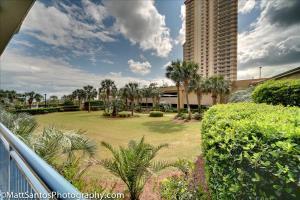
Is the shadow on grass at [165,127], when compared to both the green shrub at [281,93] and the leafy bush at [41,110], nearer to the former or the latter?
the green shrub at [281,93]

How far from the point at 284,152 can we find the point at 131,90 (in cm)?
3565

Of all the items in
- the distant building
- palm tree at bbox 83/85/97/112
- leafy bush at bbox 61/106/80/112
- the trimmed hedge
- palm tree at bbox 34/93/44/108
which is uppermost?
the distant building

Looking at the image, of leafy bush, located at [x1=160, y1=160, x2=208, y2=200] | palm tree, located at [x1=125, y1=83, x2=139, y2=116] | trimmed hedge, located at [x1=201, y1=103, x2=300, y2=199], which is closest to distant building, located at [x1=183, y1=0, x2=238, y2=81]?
palm tree, located at [x1=125, y1=83, x2=139, y2=116]

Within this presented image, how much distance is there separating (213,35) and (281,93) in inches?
1427

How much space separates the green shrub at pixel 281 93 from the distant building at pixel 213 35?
1201 inches

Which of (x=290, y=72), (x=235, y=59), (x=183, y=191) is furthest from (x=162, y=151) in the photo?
(x=235, y=59)

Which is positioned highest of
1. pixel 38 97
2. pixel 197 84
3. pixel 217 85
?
pixel 197 84

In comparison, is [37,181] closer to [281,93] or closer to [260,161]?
[260,161]

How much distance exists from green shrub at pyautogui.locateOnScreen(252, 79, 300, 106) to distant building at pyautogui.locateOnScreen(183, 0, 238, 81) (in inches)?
1201

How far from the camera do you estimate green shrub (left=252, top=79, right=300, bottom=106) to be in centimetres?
610

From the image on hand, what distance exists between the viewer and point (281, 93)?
6441 millimetres

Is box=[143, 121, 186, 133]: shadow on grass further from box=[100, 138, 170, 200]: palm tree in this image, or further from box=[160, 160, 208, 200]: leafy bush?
box=[160, 160, 208, 200]: leafy bush

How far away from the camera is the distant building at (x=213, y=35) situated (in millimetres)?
36562

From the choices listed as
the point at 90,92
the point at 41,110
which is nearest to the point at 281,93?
the point at 41,110
